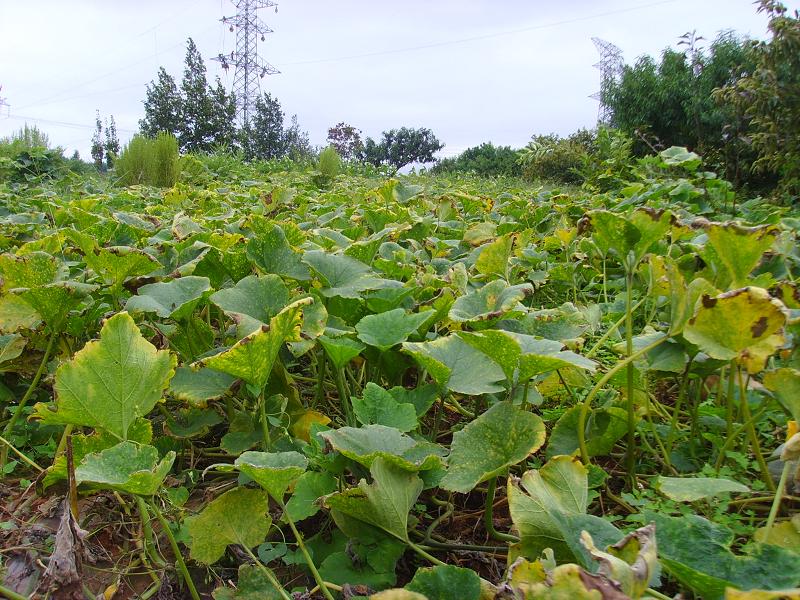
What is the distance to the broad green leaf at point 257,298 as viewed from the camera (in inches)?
43.8

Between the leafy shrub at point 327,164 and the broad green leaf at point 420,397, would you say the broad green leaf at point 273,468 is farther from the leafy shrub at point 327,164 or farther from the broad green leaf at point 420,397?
the leafy shrub at point 327,164

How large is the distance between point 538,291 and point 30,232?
Result: 2047 mm

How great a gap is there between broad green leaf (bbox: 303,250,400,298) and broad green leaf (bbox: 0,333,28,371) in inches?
27.8

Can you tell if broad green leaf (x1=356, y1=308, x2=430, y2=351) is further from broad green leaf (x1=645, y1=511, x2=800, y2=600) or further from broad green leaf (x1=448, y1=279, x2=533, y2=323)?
broad green leaf (x1=645, y1=511, x2=800, y2=600)

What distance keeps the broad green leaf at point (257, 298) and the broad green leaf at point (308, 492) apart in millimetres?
349

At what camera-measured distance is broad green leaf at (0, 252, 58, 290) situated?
4.16ft

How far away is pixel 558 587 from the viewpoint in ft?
1.47

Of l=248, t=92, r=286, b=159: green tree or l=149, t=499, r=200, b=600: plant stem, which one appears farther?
l=248, t=92, r=286, b=159: green tree

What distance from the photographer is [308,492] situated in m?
0.87

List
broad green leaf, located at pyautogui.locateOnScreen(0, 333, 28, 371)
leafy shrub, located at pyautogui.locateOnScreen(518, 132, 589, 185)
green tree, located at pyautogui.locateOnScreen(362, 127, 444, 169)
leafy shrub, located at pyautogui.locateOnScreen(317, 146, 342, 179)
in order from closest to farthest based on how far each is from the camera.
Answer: broad green leaf, located at pyautogui.locateOnScreen(0, 333, 28, 371) < leafy shrub, located at pyautogui.locateOnScreen(317, 146, 342, 179) < leafy shrub, located at pyautogui.locateOnScreen(518, 132, 589, 185) < green tree, located at pyautogui.locateOnScreen(362, 127, 444, 169)

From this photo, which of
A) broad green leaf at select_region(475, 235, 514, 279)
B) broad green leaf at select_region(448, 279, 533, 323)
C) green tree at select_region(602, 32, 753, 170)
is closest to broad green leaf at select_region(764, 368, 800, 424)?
broad green leaf at select_region(448, 279, 533, 323)

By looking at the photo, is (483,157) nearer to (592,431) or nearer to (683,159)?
(683,159)

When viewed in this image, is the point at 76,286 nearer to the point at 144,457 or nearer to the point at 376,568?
the point at 144,457

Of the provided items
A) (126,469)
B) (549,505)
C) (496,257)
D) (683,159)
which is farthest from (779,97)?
(126,469)
